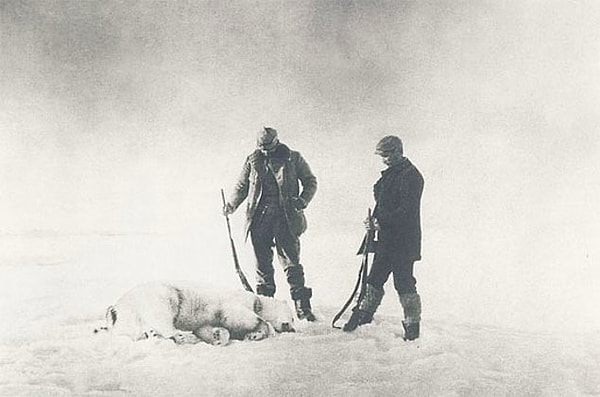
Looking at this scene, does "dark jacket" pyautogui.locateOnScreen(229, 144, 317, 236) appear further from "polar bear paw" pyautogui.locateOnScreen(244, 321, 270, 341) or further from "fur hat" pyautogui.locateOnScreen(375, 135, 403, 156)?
"polar bear paw" pyautogui.locateOnScreen(244, 321, 270, 341)

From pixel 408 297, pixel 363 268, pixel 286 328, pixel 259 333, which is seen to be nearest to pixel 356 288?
pixel 363 268

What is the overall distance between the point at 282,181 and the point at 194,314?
0.66 m

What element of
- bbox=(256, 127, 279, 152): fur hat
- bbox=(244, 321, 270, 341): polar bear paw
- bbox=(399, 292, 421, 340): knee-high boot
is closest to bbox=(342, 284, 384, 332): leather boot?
bbox=(399, 292, 421, 340): knee-high boot

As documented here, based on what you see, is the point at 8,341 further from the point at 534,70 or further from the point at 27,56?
the point at 534,70

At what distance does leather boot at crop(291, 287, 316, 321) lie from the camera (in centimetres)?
397

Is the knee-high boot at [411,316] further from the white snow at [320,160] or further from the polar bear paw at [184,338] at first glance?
the polar bear paw at [184,338]

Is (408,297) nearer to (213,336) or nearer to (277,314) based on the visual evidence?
(277,314)

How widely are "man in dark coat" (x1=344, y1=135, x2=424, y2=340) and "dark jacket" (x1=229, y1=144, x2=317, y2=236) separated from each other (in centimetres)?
29

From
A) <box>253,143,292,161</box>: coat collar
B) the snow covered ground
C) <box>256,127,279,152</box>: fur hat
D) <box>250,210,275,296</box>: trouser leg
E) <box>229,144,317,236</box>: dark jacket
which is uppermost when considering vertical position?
<box>256,127,279,152</box>: fur hat

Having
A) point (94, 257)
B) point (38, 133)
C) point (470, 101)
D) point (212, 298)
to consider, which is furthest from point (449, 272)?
point (38, 133)

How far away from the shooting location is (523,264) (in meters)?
3.97

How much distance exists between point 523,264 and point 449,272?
315 millimetres

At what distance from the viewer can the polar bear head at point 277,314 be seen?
3943 mm

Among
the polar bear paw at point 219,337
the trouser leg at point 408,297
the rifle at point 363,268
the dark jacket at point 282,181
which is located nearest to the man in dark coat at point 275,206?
the dark jacket at point 282,181
